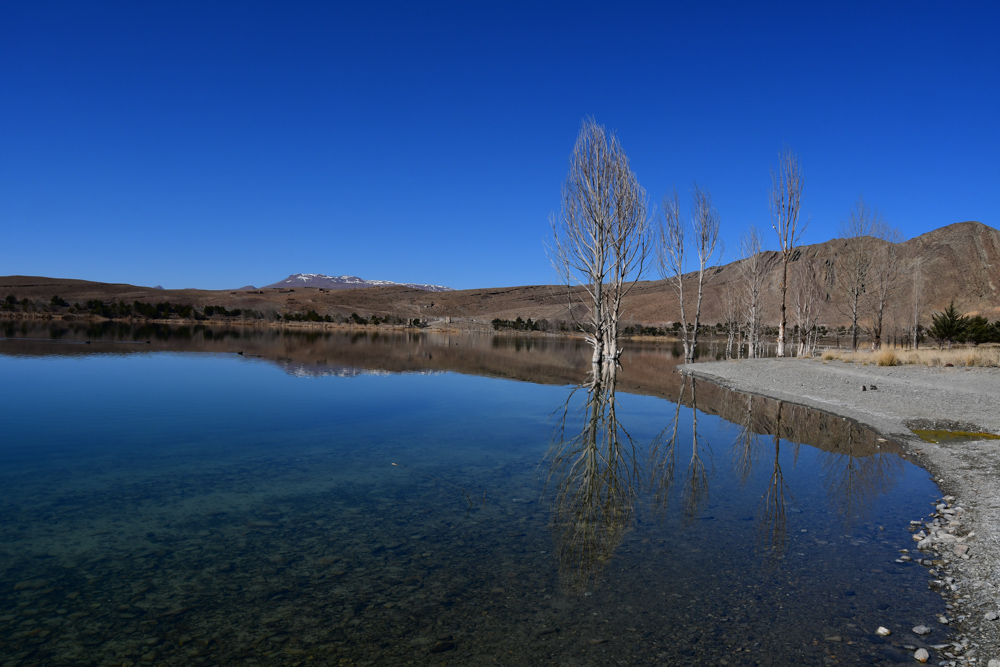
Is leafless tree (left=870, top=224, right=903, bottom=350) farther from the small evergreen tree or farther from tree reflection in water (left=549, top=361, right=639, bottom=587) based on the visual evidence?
tree reflection in water (left=549, top=361, right=639, bottom=587)

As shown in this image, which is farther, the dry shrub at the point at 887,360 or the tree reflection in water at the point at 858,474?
the dry shrub at the point at 887,360

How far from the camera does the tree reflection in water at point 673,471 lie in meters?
5.04

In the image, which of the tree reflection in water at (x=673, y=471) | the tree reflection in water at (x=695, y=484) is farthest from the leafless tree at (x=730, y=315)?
the tree reflection in water at (x=695, y=484)

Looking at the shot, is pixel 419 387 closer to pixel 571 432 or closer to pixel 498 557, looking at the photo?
pixel 571 432

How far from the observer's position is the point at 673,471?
288 inches

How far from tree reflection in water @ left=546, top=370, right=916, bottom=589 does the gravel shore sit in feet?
1.97

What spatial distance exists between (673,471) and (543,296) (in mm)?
123290

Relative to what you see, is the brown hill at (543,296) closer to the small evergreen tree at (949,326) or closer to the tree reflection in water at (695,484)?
the small evergreen tree at (949,326)

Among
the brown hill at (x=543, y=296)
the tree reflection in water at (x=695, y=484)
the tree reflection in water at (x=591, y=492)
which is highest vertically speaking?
the brown hill at (x=543, y=296)

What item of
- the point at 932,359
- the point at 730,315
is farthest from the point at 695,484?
the point at 730,315

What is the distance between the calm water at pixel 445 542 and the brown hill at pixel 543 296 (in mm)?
73678

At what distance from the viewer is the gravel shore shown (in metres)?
3.90

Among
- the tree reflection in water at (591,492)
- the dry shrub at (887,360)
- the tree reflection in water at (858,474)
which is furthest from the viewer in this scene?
the dry shrub at (887,360)

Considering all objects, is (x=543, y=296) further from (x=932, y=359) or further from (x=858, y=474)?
(x=858, y=474)
